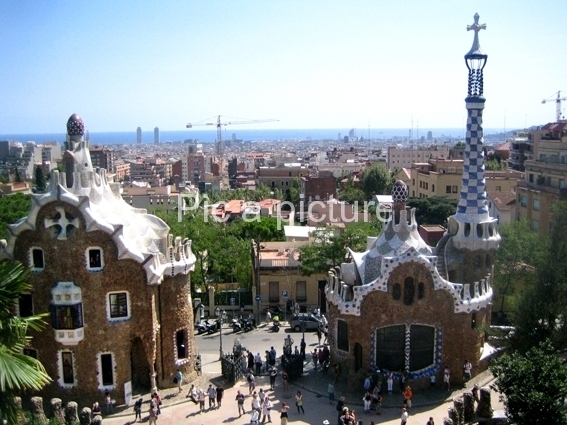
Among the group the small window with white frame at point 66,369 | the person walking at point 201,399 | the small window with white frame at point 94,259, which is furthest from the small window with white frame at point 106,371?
the person walking at point 201,399

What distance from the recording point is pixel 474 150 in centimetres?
3153

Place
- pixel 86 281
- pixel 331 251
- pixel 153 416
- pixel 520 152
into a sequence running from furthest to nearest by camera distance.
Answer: pixel 520 152
pixel 331 251
pixel 86 281
pixel 153 416

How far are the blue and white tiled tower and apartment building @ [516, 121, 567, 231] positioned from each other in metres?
27.2

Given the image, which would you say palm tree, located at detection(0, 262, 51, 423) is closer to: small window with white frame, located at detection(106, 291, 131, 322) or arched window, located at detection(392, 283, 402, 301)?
small window with white frame, located at detection(106, 291, 131, 322)

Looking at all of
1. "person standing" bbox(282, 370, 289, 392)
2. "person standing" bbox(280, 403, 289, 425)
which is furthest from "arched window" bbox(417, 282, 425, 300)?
"person standing" bbox(280, 403, 289, 425)

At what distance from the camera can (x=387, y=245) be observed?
2938 cm

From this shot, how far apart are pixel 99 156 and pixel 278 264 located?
16024cm

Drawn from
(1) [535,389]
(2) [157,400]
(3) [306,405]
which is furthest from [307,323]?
(1) [535,389]

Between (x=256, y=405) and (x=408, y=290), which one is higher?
(x=408, y=290)

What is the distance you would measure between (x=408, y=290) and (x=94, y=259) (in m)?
14.3

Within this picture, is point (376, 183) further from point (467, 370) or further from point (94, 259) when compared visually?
point (94, 259)

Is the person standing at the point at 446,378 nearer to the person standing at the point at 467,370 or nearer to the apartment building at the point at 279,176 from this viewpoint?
the person standing at the point at 467,370

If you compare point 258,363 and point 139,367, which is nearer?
point 139,367

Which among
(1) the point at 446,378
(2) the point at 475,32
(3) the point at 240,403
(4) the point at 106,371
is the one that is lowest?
(3) the point at 240,403
